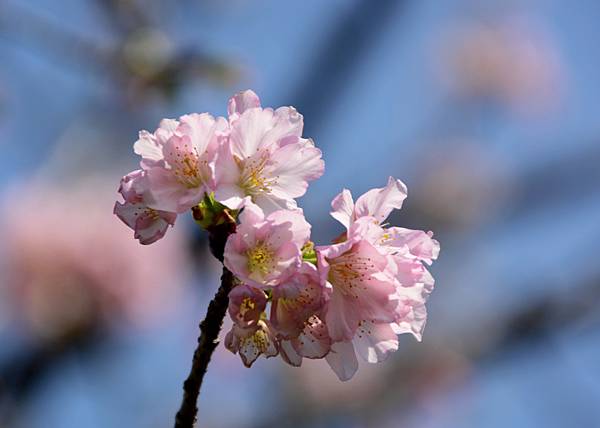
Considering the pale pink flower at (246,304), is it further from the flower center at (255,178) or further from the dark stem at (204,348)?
the flower center at (255,178)

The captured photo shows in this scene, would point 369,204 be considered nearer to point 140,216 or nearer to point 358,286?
point 358,286

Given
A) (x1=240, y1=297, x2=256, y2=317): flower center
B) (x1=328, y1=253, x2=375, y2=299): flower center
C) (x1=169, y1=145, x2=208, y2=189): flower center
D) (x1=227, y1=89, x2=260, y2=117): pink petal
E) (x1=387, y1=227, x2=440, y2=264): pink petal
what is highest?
(x1=227, y1=89, x2=260, y2=117): pink petal

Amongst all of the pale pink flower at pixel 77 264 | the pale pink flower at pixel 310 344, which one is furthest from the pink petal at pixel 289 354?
the pale pink flower at pixel 77 264

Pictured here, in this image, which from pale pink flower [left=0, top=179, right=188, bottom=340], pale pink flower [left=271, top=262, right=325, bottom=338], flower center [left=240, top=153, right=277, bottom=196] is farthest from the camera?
pale pink flower [left=0, top=179, right=188, bottom=340]

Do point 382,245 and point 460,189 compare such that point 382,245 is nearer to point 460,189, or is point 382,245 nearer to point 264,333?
point 264,333

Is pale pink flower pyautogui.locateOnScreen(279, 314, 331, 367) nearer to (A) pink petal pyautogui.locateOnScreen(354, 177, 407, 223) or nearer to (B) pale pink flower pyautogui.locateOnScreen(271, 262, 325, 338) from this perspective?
(B) pale pink flower pyautogui.locateOnScreen(271, 262, 325, 338)

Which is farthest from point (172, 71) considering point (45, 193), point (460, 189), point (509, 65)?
point (509, 65)

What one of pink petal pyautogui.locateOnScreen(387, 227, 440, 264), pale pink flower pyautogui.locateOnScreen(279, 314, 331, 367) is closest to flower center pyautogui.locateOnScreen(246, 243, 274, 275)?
pale pink flower pyautogui.locateOnScreen(279, 314, 331, 367)

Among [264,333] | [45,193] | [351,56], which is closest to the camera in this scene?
[264,333]
